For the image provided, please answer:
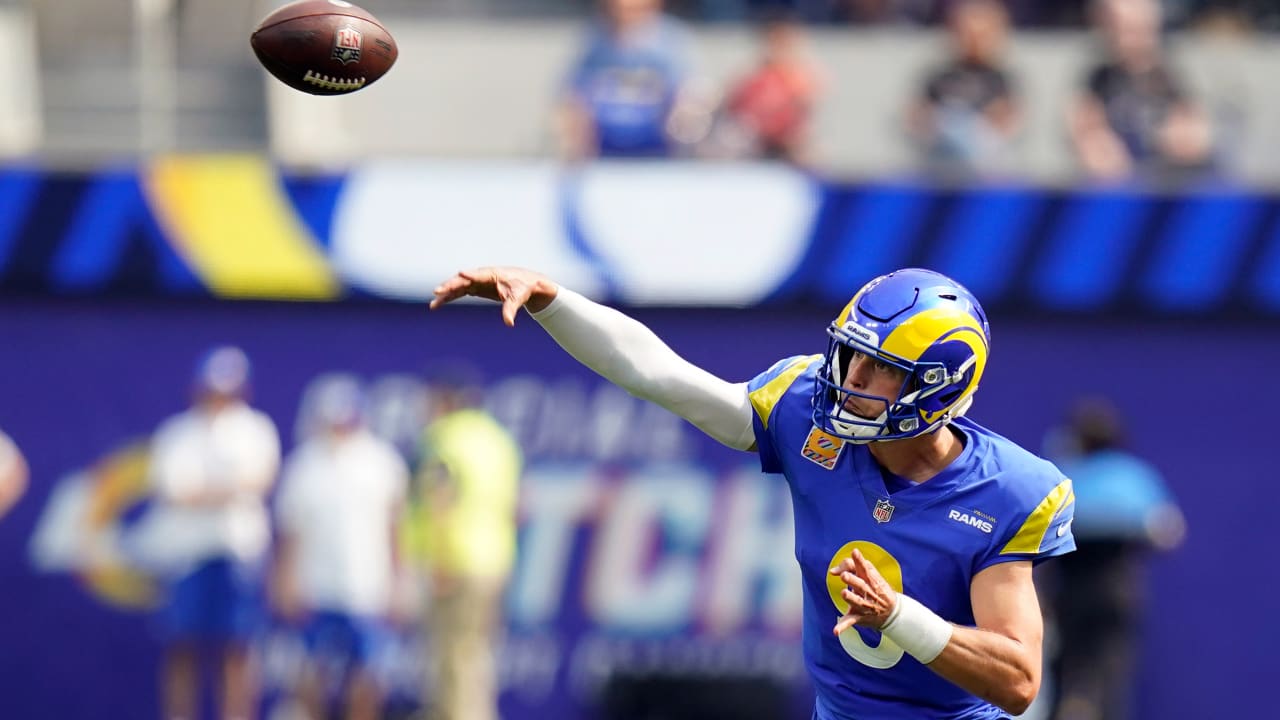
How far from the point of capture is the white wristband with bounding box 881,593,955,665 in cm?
395

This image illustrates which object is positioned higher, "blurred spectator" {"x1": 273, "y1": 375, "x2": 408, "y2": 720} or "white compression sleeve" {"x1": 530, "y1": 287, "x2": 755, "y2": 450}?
"white compression sleeve" {"x1": 530, "y1": 287, "x2": 755, "y2": 450}

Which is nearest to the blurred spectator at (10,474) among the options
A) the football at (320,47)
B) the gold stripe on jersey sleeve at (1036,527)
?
the football at (320,47)

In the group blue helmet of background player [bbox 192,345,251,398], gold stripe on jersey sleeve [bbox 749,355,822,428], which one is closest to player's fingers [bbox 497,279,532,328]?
gold stripe on jersey sleeve [bbox 749,355,822,428]

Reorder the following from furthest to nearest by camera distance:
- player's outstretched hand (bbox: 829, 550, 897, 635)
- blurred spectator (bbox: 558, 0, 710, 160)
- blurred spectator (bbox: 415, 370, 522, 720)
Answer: blurred spectator (bbox: 558, 0, 710, 160)
blurred spectator (bbox: 415, 370, 522, 720)
player's outstretched hand (bbox: 829, 550, 897, 635)

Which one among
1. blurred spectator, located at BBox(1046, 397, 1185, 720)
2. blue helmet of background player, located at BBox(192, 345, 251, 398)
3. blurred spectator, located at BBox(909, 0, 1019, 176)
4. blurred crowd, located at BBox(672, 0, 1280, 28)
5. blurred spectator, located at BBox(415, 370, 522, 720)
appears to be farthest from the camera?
blurred crowd, located at BBox(672, 0, 1280, 28)

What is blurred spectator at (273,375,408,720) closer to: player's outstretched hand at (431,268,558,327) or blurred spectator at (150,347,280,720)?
blurred spectator at (150,347,280,720)

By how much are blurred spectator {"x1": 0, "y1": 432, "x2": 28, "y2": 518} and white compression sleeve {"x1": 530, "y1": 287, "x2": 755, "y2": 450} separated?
5.22 metres

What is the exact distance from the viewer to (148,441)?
10.2 m

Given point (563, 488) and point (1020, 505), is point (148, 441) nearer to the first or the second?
point (563, 488)

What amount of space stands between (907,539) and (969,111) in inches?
253

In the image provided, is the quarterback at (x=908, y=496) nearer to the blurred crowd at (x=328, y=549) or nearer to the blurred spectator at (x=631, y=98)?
the blurred crowd at (x=328, y=549)

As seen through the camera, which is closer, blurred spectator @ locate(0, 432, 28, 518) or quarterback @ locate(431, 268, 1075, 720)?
quarterback @ locate(431, 268, 1075, 720)

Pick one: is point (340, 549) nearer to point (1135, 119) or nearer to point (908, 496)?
point (1135, 119)

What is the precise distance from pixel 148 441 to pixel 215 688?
1320 mm
